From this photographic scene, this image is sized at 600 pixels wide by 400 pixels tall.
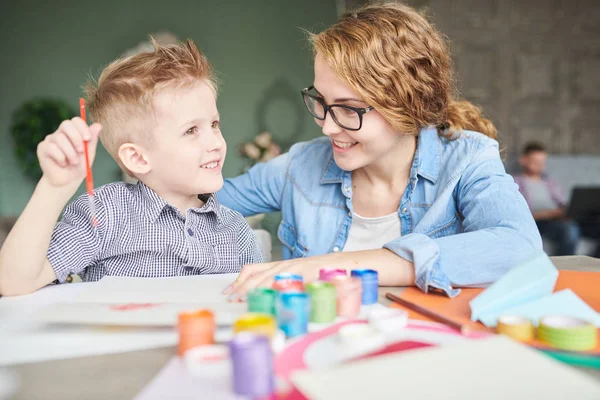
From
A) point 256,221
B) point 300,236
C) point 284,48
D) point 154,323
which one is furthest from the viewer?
point 284,48

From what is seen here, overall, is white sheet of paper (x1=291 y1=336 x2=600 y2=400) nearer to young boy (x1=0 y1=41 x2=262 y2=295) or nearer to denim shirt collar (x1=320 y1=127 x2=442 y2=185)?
young boy (x1=0 y1=41 x2=262 y2=295)

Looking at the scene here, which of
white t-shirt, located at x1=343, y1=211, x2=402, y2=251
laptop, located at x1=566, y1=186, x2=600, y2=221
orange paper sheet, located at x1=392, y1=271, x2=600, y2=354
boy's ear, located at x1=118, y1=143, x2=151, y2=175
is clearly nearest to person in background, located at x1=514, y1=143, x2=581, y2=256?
laptop, located at x1=566, y1=186, x2=600, y2=221

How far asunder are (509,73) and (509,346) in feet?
16.3

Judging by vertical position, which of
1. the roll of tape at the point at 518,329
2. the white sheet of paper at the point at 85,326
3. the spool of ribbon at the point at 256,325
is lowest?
the white sheet of paper at the point at 85,326

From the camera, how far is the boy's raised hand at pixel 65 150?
813 millimetres

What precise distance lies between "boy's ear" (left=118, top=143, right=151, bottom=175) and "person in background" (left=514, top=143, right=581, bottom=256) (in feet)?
12.3

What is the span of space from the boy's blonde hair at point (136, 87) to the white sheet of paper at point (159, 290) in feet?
1.19

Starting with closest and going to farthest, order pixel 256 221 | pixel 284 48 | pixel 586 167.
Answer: pixel 256 221, pixel 586 167, pixel 284 48

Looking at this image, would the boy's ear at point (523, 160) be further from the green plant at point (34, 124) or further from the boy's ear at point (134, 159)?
the boy's ear at point (134, 159)

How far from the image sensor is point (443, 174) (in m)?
1.32

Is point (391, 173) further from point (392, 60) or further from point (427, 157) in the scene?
point (392, 60)

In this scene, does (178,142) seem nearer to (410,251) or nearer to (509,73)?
(410,251)

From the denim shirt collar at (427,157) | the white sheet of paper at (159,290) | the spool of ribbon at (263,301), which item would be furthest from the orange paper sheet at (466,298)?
the denim shirt collar at (427,157)

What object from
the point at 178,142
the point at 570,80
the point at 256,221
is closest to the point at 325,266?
the point at 178,142
